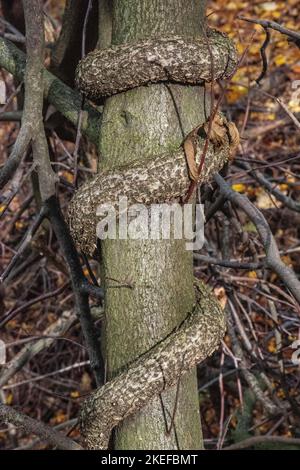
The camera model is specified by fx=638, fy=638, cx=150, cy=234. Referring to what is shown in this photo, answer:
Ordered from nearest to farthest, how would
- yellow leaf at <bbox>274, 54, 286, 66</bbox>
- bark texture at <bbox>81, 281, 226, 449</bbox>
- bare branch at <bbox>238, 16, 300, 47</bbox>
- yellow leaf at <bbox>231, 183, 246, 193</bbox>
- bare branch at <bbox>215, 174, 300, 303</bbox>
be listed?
1. bark texture at <bbox>81, 281, 226, 449</bbox>
2. bare branch at <bbox>215, 174, 300, 303</bbox>
3. bare branch at <bbox>238, 16, 300, 47</bbox>
4. yellow leaf at <bbox>231, 183, 246, 193</bbox>
5. yellow leaf at <bbox>274, 54, 286, 66</bbox>

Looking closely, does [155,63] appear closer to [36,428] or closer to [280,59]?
[36,428]

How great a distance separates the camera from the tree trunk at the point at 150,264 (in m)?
1.14

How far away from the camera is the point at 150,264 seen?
1149 millimetres

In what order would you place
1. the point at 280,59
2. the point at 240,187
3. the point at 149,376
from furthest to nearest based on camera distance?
the point at 280,59
the point at 240,187
the point at 149,376

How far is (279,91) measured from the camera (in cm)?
346

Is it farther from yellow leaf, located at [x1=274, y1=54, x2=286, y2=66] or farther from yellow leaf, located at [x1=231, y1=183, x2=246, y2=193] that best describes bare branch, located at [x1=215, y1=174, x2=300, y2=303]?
yellow leaf, located at [x1=274, y1=54, x2=286, y2=66]

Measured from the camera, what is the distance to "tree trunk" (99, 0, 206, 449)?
1.14 meters

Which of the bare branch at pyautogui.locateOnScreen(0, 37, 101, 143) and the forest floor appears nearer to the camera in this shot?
the bare branch at pyautogui.locateOnScreen(0, 37, 101, 143)


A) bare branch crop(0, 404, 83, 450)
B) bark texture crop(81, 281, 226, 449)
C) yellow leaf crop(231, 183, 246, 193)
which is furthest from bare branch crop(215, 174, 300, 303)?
yellow leaf crop(231, 183, 246, 193)

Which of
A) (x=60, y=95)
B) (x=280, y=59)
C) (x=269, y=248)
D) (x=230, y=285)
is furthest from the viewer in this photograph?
(x=280, y=59)

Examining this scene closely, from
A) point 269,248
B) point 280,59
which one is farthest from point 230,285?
point 280,59

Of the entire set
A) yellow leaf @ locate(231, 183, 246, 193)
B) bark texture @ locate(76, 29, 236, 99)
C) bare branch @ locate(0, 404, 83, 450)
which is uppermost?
yellow leaf @ locate(231, 183, 246, 193)

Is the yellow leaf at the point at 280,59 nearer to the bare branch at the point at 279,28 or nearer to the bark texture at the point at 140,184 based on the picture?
the bare branch at the point at 279,28
